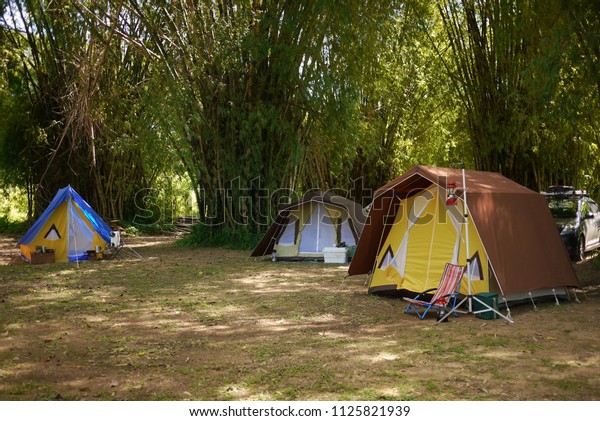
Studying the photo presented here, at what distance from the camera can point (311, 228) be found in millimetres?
12031

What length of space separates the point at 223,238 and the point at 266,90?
3.49m

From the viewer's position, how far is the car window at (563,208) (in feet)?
36.9

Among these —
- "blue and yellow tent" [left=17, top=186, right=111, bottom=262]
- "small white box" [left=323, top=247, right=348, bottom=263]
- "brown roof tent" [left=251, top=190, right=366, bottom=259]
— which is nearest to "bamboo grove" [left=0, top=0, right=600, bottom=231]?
"blue and yellow tent" [left=17, top=186, right=111, bottom=262]

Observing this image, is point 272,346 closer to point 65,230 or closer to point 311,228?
point 311,228

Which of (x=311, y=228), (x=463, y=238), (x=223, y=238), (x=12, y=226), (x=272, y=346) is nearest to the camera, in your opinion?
(x=272, y=346)

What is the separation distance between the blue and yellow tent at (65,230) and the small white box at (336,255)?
4223mm

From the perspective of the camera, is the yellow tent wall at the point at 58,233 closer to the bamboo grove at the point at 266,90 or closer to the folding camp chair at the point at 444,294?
the bamboo grove at the point at 266,90

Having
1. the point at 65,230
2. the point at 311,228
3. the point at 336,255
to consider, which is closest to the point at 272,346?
the point at 336,255

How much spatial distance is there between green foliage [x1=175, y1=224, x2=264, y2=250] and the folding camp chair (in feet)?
23.5

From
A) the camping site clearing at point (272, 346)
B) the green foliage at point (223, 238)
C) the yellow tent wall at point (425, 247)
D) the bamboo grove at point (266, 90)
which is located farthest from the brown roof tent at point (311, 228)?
the yellow tent wall at point (425, 247)

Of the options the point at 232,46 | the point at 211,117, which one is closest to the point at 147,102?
the point at 211,117

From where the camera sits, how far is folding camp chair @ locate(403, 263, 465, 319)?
639 centimetres
